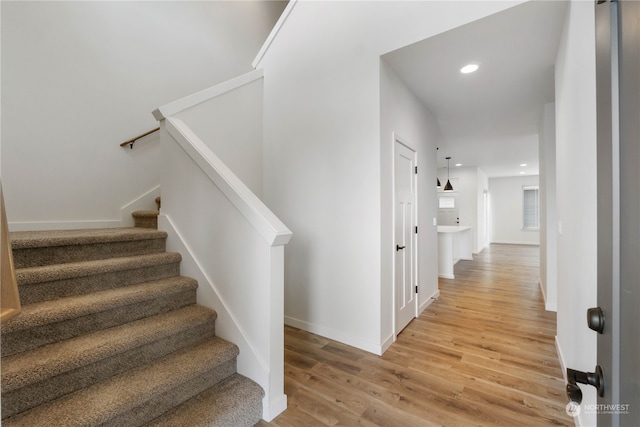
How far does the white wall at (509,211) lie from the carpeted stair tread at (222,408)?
11783 mm

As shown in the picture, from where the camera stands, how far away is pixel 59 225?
288 cm

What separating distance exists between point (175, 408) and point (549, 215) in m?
4.48

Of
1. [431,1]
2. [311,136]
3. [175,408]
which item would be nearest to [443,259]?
[311,136]

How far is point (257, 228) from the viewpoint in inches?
67.0

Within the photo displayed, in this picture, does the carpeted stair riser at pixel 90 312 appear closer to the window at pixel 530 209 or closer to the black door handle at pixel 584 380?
the black door handle at pixel 584 380

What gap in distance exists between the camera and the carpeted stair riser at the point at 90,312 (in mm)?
1382

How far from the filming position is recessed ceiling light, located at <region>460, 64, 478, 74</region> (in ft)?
8.77

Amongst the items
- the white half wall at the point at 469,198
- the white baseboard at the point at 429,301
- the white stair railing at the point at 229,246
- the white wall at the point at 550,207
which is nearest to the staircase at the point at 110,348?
the white stair railing at the point at 229,246

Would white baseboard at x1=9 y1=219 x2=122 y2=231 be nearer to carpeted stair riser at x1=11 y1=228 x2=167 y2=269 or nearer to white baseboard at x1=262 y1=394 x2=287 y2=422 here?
carpeted stair riser at x1=11 y1=228 x2=167 y2=269

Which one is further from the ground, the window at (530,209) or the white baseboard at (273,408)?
the window at (530,209)

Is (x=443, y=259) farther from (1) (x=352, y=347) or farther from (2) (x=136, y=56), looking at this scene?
(2) (x=136, y=56)

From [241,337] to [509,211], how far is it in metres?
11.9

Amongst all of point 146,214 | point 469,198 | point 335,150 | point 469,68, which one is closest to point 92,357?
point 146,214

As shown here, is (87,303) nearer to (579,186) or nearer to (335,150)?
(335,150)
